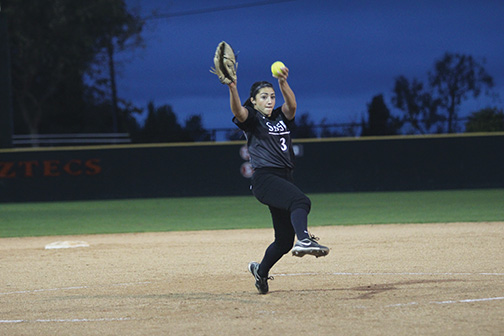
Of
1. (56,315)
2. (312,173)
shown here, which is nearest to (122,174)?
(312,173)

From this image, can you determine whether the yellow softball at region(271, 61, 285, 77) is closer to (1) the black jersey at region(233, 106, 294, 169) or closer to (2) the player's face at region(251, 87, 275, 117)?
(2) the player's face at region(251, 87, 275, 117)

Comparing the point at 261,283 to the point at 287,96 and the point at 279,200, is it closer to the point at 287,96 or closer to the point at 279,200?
the point at 279,200

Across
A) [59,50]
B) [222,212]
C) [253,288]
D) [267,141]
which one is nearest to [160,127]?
[59,50]

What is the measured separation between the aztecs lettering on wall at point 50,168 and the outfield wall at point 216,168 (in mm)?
34

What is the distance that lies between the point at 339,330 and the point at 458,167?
59.7ft

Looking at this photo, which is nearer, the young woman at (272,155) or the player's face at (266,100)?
the young woman at (272,155)

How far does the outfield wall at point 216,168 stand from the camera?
21.6m

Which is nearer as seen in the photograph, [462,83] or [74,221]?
[74,221]

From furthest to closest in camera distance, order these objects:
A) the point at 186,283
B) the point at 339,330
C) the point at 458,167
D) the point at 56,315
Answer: the point at 458,167
the point at 186,283
the point at 56,315
the point at 339,330

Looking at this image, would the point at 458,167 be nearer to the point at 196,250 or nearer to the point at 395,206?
the point at 395,206

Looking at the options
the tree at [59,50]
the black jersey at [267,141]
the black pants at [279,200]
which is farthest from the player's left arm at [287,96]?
the tree at [59,50]

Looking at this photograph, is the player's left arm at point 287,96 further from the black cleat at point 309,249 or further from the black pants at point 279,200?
the black cleat at point 309,249

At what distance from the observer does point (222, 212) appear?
1673cm

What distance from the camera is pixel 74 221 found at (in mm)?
15508
